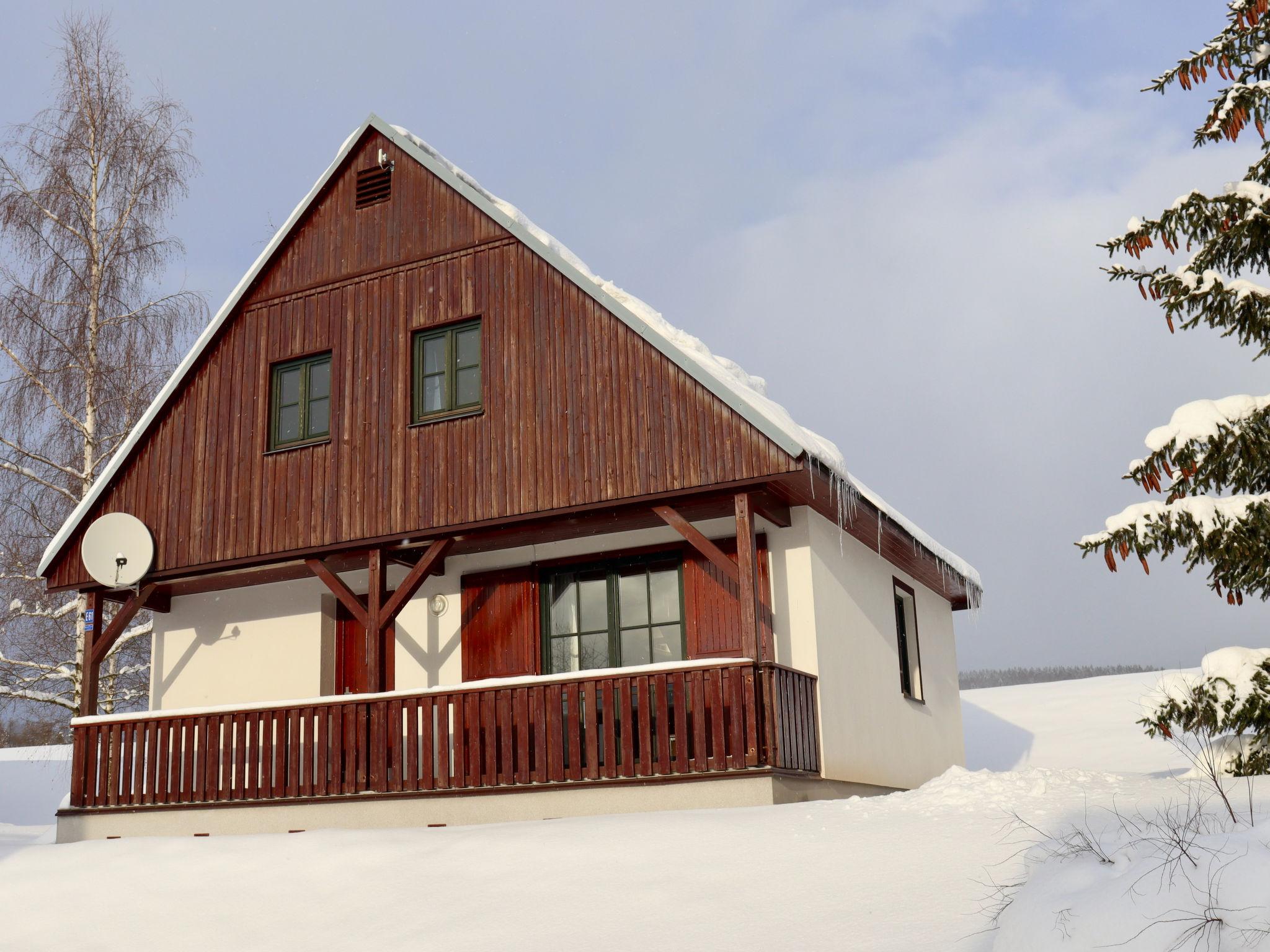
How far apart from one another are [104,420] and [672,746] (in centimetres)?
1252

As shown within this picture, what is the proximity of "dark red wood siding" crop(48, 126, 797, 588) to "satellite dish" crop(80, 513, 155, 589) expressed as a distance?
0.60 feet

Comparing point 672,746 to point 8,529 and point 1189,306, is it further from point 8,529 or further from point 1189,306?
point 8,529

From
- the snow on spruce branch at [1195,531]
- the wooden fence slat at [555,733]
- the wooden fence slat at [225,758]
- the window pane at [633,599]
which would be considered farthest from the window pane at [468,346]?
the snow on spruce branch at [1195,531]

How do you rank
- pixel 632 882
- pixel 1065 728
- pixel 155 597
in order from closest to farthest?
pixel 632 882
pixel 155 597
pixel 1065 728

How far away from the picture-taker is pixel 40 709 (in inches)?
915

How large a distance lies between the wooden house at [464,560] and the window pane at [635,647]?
0.10 ft

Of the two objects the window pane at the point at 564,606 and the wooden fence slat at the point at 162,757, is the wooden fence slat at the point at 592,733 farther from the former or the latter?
the wooden fence slat at the point at 162,757

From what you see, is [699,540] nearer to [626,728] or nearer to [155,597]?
[626,728]

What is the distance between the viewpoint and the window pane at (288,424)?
1361cm

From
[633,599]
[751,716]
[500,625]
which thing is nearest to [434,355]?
[500,625]

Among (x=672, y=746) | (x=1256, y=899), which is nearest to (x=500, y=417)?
(x=672, y=746)

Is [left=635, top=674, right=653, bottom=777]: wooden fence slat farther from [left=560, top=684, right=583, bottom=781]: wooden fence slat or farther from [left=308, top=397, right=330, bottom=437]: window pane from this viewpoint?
[left=308, top=397, right=330, bottom=437]: window pane

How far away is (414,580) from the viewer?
12.0 meters

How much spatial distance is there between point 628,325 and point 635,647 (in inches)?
126
